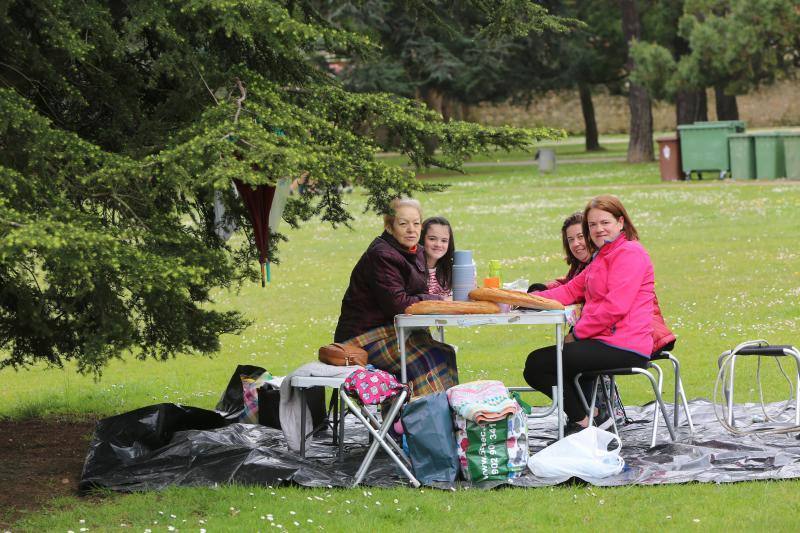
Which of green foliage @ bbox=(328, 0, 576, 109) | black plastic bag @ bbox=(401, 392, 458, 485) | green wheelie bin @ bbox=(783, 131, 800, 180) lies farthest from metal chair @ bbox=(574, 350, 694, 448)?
green foliage @ bbox=(328, 0, 576, 109)

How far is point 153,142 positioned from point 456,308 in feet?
6.05

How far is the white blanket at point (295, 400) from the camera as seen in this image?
6.74m

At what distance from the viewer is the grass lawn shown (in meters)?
5.85

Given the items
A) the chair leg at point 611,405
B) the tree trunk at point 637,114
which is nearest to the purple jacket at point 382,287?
the chair leg at point 611,405

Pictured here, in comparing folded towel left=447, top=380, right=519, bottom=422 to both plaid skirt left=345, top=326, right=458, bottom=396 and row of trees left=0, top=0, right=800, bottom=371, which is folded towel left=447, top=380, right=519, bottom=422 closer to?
plaid skirt left=345, top=326, right=458, bottom=396

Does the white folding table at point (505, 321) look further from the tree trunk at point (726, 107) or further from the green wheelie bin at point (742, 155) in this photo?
the tree trunk at point (726, 107)

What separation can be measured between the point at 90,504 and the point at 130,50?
2370mm

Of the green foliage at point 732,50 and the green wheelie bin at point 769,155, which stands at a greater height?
the green foliage at point 732,50

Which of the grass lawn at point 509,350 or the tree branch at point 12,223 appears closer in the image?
the tree branch at point 12,223

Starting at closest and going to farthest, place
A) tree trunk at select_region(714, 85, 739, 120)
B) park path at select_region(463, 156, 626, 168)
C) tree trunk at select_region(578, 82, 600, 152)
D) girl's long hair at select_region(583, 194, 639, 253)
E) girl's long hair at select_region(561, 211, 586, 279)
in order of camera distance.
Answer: girl's long hair at select_region(583, 194, 639, 253) < girl's long hair at select_region(561, 211, 586, 279) < tree trunk at select_region(714, 85, 739, 120) < park path at select_region(463, 156, 626, 168) < tree trunk at select_region(578, 82, 600, 152)

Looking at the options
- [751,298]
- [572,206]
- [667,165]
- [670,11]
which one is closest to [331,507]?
[751,298]

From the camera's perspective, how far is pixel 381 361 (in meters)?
7.22

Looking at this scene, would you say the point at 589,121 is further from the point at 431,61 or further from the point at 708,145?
the point at 708,145

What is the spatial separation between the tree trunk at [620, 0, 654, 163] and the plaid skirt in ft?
107
